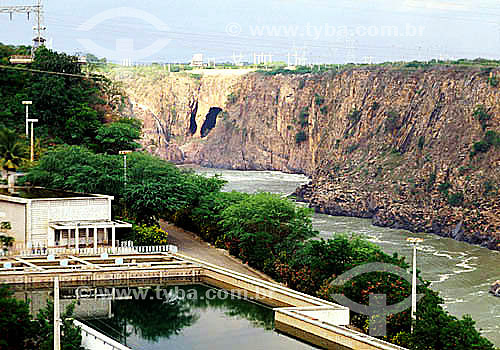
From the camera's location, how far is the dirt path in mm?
36875

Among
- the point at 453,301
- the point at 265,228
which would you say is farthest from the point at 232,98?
the point at 265,228

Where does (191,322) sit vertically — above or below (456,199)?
above

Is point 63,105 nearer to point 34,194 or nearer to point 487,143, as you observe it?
point 34,194

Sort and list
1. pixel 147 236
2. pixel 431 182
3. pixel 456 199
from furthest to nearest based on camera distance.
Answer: pixel 431 182 < pixel 456 199 < pixel 147 236

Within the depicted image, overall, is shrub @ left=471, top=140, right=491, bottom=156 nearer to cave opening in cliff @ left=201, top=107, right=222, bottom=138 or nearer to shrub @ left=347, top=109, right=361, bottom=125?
shrub @ left=347, top=109, right=361, bottom=125

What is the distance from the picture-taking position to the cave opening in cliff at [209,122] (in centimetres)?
13938

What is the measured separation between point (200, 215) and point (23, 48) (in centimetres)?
3955

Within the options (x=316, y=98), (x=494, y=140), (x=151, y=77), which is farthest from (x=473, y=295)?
(x=151, y=77)

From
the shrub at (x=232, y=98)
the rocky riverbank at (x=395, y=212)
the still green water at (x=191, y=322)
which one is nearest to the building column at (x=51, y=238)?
the still green water at (x=191, y=322)

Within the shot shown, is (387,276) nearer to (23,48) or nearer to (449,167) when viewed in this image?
(449,167)

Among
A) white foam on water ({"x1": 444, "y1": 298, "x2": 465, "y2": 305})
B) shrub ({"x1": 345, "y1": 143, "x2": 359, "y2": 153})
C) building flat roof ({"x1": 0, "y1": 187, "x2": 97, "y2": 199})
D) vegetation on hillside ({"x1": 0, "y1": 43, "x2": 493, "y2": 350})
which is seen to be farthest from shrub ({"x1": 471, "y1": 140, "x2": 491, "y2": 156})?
building flat roof ({"x1": 0, "y1": 187, "x2": 97, "y2": 199})

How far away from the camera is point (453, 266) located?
5000 centimetres

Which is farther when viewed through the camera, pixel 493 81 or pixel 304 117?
pixel 304 117

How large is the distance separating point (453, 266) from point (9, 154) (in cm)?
2674
